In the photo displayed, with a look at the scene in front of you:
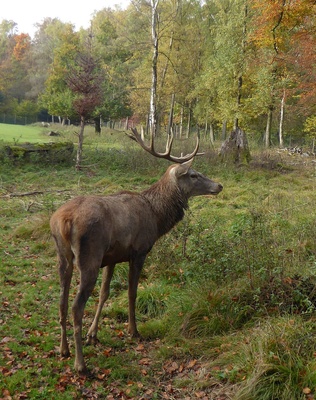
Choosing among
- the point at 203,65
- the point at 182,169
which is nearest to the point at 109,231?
the point at 182,169

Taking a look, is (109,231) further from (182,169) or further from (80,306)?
(182,169)

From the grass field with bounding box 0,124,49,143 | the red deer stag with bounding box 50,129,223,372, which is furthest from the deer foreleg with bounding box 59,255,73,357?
the grass field with bounding box 0,124,49,143

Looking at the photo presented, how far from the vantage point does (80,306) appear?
191 inches

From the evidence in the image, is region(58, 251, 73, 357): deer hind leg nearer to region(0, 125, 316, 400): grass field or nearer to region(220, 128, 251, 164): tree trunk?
region(0, 125, 316, 400): grass field

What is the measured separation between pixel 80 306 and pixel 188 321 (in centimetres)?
153

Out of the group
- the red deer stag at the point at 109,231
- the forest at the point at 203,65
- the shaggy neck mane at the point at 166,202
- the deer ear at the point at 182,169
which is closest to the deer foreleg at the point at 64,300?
the red deer stag at the point at 109,231

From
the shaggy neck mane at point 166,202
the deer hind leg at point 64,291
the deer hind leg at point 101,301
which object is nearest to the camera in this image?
the deer hind leg at point 64,291

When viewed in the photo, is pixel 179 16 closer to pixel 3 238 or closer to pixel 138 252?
pixel 3 238

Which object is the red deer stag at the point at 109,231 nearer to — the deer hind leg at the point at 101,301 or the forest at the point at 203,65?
the deer hind leg at the point at 101,301

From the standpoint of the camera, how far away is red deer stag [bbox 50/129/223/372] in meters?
4.87

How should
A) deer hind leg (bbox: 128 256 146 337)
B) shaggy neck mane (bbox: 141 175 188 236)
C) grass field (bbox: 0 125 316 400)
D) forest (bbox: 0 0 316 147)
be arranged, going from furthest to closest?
forest (bbox: 0 0 316 147)
shaggy neck mane (bbox: 141 175 188 236)
deer hind leg (bbox: 128 256 146 337)
grass field (bbox: 0 125 316 400)

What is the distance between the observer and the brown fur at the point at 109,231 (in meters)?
4.87

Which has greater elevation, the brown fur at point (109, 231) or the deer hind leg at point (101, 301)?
the brown fur at point (109, 231)

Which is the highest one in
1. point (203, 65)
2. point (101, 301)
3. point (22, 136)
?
point (203, 65)
